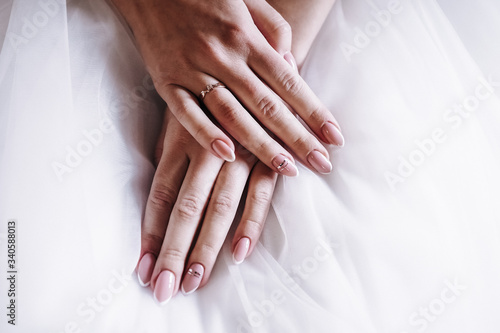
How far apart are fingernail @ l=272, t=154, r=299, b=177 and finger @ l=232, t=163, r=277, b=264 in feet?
0.08

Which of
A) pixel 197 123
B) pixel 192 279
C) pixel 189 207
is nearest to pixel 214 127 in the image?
pixel 197 123

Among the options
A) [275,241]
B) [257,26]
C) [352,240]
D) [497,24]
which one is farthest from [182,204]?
[497,24]

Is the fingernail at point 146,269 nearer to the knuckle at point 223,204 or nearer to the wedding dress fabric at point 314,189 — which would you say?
the wedding dress fabric at point 314,189

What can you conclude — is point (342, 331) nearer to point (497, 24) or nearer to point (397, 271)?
point (397, 271)

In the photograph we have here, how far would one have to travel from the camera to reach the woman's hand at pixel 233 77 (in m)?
0.74

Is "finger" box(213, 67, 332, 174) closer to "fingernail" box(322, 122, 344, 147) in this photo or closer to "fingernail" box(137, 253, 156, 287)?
"fingernail" box(322, 122, 344, 147)

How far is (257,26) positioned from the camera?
2.85 ft

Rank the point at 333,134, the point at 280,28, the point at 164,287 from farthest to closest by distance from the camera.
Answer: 1. the point at 280,28
2. the point at 333,134
3. the point at 164,287

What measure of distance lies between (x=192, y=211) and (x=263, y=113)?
200 mm

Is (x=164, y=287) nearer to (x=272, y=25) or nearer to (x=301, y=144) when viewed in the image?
(x=301, y=144)

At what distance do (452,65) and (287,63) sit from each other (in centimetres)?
27

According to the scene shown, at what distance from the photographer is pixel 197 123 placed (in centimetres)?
75

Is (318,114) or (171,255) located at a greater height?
(318,114)

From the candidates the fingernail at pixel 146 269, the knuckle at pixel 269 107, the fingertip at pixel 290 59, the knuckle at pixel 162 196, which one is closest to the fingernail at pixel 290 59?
the fingertip at pixel 290 59
